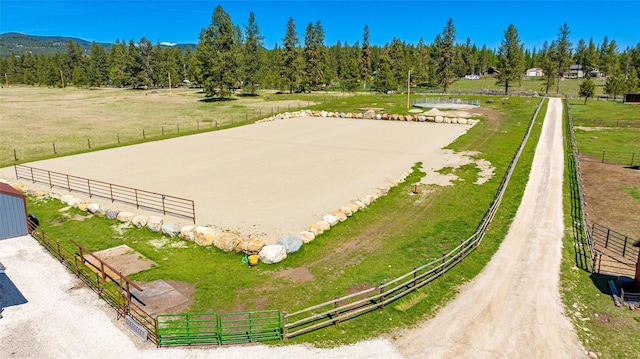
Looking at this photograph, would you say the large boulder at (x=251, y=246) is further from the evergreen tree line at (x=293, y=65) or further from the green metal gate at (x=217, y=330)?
the evergreen tree line at (x=293, y=65)

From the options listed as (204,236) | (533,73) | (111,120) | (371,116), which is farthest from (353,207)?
(533,73)

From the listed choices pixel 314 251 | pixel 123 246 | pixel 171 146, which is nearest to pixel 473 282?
pixel 314 251

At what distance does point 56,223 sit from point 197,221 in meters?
8.29

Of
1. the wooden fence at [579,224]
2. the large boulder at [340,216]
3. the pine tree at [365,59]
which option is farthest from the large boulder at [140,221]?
the pine tree at [365,59]

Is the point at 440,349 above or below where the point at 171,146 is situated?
below

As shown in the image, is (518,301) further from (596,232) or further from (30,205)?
(30,205)

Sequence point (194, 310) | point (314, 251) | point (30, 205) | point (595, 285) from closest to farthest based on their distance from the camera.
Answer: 1. point (194, 310)
2. point (595, 285)
3. point (314, 251)
4. point (30, 205)

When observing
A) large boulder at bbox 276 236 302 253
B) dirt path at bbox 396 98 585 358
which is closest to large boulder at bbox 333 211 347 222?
large boulder at bbox 276 236 302 253

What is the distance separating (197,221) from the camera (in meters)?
23.5

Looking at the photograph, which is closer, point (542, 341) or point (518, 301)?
point (542, 341)

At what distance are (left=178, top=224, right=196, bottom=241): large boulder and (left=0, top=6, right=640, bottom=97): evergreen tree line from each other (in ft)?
219

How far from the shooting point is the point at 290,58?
115 meters

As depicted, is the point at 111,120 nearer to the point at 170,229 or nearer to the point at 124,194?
the point at 124,194

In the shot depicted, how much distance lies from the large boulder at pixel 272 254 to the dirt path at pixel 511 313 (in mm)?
7337
